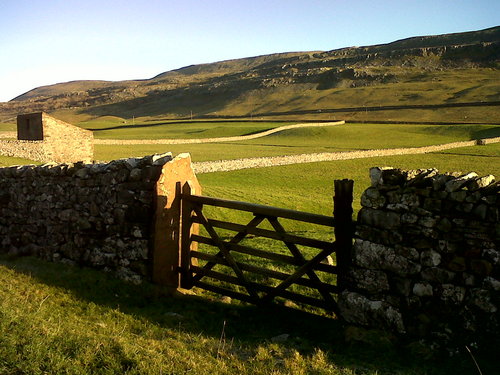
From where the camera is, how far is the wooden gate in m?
6.65

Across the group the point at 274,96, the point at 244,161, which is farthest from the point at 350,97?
the point at 244,161

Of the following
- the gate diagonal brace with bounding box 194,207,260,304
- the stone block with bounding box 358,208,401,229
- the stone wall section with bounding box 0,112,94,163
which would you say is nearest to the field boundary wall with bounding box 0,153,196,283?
the gate diagonal brace with bounding box 194,207,260,304

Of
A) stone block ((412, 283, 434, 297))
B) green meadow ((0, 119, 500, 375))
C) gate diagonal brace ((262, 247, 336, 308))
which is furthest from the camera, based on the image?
gate diagonal brace ((262, 247, 336, 308))

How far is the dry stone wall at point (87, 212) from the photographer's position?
809 centimetres

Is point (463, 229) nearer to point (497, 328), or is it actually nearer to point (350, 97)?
point (497, 328)

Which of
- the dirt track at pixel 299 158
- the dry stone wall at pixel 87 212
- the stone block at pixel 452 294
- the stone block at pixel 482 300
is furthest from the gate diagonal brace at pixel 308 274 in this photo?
the dirt track at pixel 299 158

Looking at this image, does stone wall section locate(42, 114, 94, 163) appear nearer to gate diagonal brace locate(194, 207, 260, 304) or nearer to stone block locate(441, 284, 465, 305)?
gate diagonal brace locate(194, 207, 260, 304)

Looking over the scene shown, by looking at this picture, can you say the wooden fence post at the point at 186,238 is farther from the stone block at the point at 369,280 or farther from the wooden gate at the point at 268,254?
the stone block at the point at 369,280

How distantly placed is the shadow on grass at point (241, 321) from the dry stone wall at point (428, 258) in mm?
415

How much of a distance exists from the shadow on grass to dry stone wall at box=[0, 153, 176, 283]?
0.40 metres

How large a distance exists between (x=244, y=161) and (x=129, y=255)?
3027cm

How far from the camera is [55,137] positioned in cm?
4128

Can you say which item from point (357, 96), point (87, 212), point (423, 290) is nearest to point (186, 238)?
point (87, 212)

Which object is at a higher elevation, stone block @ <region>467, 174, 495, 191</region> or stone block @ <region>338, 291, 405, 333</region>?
stone block @ <region>467, 174, 495, 191</region>
